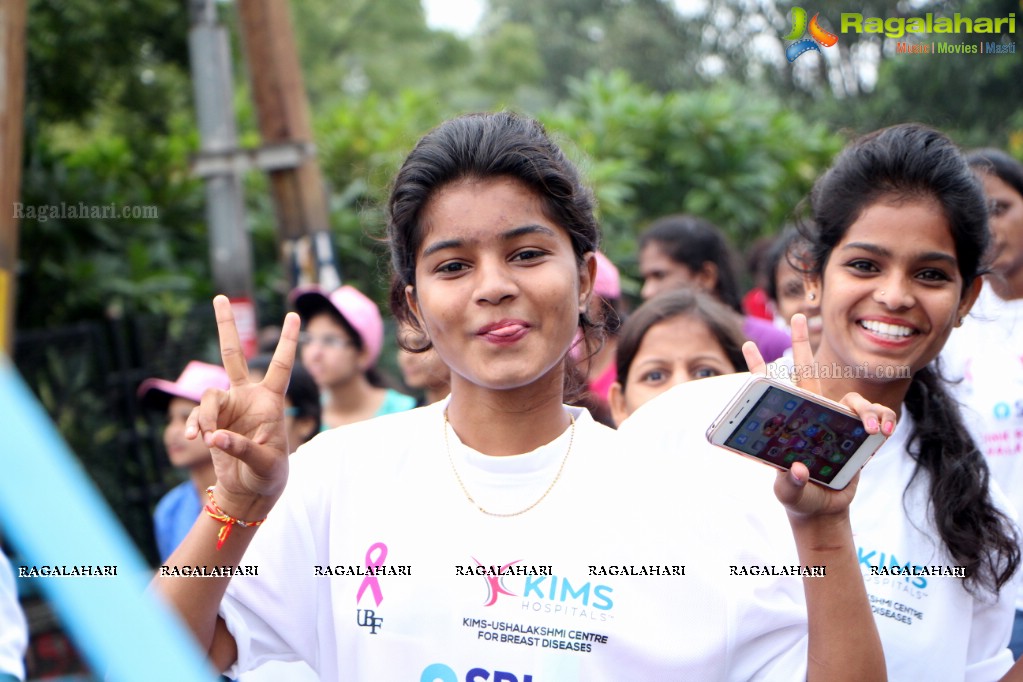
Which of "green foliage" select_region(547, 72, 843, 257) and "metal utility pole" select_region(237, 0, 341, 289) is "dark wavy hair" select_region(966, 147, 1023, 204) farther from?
"green foliage" select_region(547, 72, 843, 257)

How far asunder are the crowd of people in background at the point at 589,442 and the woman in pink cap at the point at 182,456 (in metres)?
1.59

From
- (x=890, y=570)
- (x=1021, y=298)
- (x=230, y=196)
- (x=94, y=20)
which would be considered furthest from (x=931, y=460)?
(x=94, y=20)

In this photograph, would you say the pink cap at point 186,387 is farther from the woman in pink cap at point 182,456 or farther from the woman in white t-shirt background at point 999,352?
the woman in white t-shirt background at point 999,352

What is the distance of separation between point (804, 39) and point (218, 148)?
3.51m

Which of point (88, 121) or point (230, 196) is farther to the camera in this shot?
point (88, 121)

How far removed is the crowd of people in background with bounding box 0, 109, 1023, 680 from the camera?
1832mm

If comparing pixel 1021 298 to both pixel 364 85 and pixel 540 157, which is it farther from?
pixel 364 85

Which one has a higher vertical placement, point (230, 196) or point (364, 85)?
point (364, 85)

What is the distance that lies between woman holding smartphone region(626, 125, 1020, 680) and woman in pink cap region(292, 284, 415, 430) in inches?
102

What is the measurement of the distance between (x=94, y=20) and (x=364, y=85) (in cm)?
1718

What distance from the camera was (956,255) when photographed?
7.88 ft

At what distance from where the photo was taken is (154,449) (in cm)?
732

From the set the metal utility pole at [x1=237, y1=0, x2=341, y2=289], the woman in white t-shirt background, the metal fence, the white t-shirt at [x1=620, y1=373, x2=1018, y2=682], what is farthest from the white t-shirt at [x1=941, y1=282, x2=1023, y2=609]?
the metal fence

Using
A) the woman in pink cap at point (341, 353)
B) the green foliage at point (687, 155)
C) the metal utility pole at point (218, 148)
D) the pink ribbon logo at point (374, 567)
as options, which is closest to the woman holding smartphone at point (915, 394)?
the pink ribbon logo at point (374, 567)
